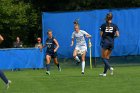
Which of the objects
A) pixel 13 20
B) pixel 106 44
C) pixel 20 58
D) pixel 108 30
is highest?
pixel 108 30

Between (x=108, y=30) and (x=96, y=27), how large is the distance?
1048cm

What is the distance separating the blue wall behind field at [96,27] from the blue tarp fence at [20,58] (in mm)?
1345

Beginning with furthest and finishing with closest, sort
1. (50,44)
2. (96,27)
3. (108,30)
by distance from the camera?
(96,27)
(50,44)
(108,30)

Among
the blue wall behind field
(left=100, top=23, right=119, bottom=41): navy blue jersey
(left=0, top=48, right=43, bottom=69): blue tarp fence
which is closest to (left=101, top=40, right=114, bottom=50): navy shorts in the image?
(left=100, top=23, right=119, bottom=41): navy blue jersey

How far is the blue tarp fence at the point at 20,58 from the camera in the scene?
27.5m

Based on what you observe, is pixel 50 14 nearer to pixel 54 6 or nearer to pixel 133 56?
pixel 133 56

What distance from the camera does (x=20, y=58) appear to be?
27688 mm

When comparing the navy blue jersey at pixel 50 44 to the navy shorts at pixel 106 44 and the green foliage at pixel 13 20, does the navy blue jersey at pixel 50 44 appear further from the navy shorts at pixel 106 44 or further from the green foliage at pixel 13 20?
the green foliage at pixel 13 20

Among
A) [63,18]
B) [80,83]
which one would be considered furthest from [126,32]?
[80,83]

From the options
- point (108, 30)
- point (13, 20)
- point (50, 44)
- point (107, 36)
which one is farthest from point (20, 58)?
point (13, 20)

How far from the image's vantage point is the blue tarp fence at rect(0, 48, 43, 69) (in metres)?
27.5

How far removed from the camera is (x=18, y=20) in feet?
124

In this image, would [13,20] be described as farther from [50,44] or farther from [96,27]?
[50,44]

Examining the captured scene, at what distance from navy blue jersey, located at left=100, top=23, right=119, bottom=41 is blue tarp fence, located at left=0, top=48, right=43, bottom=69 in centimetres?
1004
